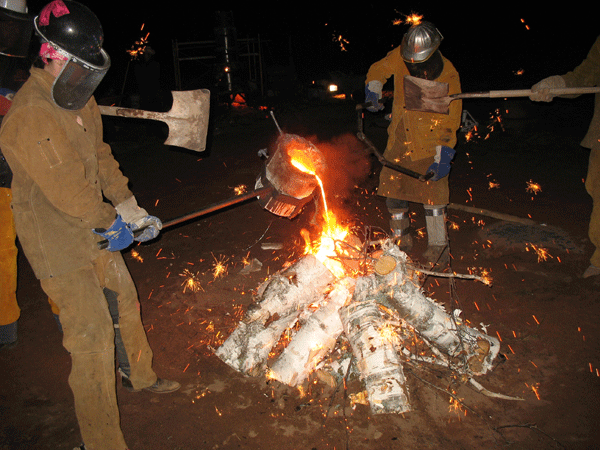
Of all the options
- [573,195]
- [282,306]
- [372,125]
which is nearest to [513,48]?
[372,125]

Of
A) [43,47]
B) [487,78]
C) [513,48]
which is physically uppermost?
[43,47]

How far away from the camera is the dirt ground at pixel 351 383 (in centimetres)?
238

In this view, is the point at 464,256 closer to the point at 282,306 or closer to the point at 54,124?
the point at 282,306

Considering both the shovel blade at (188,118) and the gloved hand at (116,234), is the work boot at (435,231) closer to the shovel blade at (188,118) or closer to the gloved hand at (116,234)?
the shovel blade at (188,118)

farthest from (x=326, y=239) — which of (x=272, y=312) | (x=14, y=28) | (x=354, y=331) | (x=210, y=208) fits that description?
(x=14, y=28)

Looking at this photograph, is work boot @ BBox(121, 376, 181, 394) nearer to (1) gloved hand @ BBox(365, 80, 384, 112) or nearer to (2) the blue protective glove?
(2) the blue protective glove

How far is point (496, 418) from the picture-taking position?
2.41 m

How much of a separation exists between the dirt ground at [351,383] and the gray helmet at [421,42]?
201 centimetres

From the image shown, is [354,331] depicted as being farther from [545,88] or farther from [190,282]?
[545,88]

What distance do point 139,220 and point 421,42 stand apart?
284 cm

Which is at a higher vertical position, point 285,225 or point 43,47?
point 43,47

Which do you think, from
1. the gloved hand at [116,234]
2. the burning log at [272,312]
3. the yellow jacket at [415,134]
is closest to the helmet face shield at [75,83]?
the gloved hand at [116,234]

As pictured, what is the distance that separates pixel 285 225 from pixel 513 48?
14320mm

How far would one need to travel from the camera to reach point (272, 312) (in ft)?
9.81
